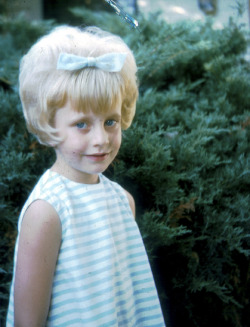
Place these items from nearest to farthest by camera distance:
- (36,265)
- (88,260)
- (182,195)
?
(36,265) < (88,260) < (182,195)

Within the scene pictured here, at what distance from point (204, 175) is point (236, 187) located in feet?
0.68

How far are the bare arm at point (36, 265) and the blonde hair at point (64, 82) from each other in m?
0.31

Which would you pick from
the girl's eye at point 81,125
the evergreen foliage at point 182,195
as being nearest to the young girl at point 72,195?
the girl's eye at point 81,125

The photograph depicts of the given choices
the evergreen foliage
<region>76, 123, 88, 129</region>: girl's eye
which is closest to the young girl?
<region>76, 123, 88, 129</region>: girl's eye

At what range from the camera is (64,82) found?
1.44 meters

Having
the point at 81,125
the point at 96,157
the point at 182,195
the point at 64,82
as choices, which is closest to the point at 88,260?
the point at 96,157

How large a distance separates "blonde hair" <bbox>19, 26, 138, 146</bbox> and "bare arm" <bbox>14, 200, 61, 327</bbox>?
1.02ft

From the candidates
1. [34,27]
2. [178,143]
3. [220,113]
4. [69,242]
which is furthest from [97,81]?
[34,27]

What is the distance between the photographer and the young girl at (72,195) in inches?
56.4

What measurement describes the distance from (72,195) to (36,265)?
294 millimetres

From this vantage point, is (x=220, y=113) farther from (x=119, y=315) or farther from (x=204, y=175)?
(x=119, y=315)

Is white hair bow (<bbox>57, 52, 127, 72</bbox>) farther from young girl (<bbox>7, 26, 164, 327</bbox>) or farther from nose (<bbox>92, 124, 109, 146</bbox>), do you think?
nose (<bbox>92, 124, 109, 146</bbox>)

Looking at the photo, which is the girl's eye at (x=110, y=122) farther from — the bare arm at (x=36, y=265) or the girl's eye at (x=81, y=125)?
the bare arm at (x=36, y=265)

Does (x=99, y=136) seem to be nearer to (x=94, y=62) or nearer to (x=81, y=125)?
(x=81, y=125)
